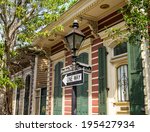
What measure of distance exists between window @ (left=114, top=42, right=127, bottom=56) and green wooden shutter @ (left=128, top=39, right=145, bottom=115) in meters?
0.44

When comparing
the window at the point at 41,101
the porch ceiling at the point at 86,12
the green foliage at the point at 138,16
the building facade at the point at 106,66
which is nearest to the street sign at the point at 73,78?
the green foliage at the point at 138,16

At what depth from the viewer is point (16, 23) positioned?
30.3 feet

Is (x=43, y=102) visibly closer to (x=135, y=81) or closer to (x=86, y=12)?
(x=86, y=12)

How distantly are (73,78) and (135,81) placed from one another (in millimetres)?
3091

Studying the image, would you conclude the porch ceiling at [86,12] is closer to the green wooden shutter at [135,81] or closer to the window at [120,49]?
the window at [120,49]

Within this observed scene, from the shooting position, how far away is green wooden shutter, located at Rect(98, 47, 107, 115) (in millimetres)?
8867

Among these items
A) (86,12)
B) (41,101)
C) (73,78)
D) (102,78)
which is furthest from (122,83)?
(41,101)

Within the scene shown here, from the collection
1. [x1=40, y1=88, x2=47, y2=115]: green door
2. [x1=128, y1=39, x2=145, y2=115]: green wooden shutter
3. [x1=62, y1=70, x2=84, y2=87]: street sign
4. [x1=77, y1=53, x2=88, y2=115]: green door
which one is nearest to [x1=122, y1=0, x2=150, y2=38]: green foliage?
[x1=62, y1=70, x2=84, y2=87]: street sign

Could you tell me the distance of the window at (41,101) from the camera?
13.5 m

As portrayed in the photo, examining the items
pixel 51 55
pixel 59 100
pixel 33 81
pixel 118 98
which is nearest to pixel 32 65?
pixel 33 81

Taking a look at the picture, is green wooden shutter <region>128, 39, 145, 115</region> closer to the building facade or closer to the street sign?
the building facade

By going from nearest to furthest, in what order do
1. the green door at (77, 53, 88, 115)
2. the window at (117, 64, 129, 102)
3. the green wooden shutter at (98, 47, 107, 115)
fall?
the window at (117, 64, 129, 102) < the green wooden shutter at (98, 47, 107, 115) < the green door at (77, 53, 88, 115)

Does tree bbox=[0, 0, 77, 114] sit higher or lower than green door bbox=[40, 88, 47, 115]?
higher

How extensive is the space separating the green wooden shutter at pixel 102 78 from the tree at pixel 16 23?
183cm
